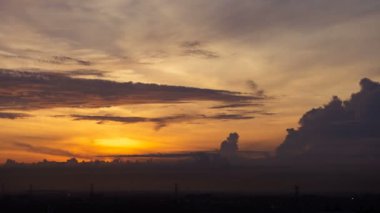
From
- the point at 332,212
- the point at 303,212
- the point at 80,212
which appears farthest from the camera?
the point at 80,212

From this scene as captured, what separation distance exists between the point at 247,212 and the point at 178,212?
46.4 ft

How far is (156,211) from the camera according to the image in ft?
421

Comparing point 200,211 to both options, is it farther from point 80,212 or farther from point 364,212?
point 364,212

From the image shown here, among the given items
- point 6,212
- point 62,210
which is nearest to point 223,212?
point 62,210

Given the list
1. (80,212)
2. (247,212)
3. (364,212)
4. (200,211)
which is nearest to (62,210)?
(80,212)

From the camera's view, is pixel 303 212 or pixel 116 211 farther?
pixel 116 211

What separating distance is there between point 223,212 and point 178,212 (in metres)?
8.72

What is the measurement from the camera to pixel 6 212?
387ft

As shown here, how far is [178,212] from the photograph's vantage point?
11988 centimetres

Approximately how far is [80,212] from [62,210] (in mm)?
6634

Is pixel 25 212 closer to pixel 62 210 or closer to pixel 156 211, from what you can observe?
pixel 62 210

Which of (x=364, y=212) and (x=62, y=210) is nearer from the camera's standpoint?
(x=364, y=212)

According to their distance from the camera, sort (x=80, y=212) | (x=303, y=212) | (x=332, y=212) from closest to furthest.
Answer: (x=332, y=212) → (x=303, y=212) → (x=80, y=212)

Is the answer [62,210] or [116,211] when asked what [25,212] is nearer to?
[62,210]
